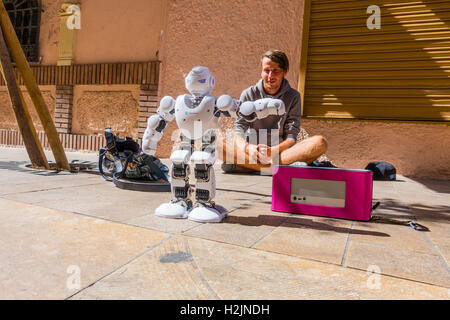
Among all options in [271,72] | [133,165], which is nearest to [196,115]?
[271,72]

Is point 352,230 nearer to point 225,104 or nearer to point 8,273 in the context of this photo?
point 225,104

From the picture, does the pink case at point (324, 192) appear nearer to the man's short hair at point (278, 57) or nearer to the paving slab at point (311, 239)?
the paving slab at point (311, 239)

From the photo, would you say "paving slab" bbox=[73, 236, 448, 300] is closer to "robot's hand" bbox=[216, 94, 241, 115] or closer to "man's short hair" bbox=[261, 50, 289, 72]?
"robot's hand" bbox=[216, 94, 241, 115]

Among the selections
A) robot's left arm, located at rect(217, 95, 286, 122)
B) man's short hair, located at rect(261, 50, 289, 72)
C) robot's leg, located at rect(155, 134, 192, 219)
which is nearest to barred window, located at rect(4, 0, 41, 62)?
man's short hair, located at rect(261, 50, 289, 72)

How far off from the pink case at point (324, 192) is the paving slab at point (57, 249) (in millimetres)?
952

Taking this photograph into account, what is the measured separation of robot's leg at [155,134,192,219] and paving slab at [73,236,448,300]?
590 mm

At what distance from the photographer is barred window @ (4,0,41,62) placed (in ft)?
27.2

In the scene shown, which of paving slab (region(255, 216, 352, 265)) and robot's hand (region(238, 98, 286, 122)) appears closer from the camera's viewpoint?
paving slab (region(255, 216, 352, 265))

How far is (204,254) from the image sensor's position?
1.25 meters

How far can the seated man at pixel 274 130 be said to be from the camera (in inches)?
109

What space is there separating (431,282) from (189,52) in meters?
5.88

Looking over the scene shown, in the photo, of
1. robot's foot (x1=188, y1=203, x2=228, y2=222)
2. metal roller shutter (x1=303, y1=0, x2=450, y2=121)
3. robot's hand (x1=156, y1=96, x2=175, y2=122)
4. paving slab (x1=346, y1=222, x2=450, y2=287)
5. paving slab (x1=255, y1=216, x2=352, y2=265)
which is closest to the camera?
paving slab (x1=346, y1=222, x2=450, y2=287)

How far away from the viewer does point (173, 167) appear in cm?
190
